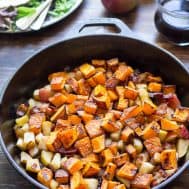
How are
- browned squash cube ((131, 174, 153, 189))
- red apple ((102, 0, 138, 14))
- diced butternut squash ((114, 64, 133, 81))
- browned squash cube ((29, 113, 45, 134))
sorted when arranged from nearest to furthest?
browned squash cube ((131, 174, 153, 189)), browned squash cube ((29, 113, 45, 134)), diced butternut squash ((114, 64, 133, 81)), red apple ((102, 0, 138, 14))

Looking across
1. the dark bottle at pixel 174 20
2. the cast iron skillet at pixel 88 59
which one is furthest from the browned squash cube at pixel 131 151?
the dark bottle at pixel 174 20

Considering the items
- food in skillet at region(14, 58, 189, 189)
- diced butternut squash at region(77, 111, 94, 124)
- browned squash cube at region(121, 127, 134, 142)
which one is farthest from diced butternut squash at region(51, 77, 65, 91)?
browned squash cube at region(121, 127, 134, 142)

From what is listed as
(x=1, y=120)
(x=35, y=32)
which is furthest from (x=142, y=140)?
(x=35, y=32)

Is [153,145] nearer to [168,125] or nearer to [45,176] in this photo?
[168,125]

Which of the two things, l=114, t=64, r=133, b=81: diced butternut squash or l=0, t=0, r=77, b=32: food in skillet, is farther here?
l=0, t=0, r=77, b=32: food in skillet

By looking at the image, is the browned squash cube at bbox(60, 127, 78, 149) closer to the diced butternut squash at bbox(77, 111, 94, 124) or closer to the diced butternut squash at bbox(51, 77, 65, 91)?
the diced butternut squash at bbox(77, 111, 94, 124)

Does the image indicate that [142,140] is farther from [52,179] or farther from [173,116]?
[52,179]
